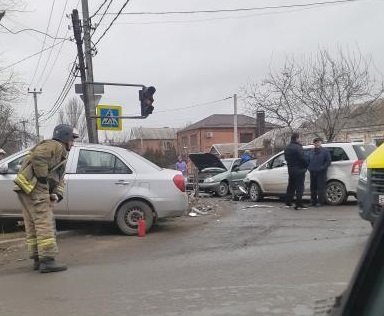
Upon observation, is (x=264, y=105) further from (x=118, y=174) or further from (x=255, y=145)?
(x=255, y=145)

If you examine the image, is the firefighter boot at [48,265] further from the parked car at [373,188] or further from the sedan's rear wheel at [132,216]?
the parked car at [373,188]

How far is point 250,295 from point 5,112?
33702 millimetres

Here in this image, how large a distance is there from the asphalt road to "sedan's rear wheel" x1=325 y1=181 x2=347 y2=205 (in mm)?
3500

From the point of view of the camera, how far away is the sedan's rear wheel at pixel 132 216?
9.91 m

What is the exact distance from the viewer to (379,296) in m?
1.50

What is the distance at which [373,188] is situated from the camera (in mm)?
7371

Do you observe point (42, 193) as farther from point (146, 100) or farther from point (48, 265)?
point (146, 100)

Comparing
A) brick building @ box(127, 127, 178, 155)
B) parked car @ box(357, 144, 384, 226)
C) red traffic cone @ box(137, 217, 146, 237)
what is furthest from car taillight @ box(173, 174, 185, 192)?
brick building @ box(127, 127, 178, 155)

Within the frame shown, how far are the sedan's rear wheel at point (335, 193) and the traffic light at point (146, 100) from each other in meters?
5.70

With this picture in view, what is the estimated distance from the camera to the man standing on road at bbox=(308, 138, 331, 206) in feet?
46.4

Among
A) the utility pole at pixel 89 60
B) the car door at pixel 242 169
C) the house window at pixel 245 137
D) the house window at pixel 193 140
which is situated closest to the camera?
the utility pole at pixel 89 60

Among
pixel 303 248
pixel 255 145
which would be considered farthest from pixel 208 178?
pixel 255 145

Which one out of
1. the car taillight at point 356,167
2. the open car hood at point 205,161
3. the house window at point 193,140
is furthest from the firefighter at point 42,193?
the house window at point 193,140

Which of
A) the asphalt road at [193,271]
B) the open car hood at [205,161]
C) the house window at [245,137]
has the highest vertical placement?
the house window at [245,137]
